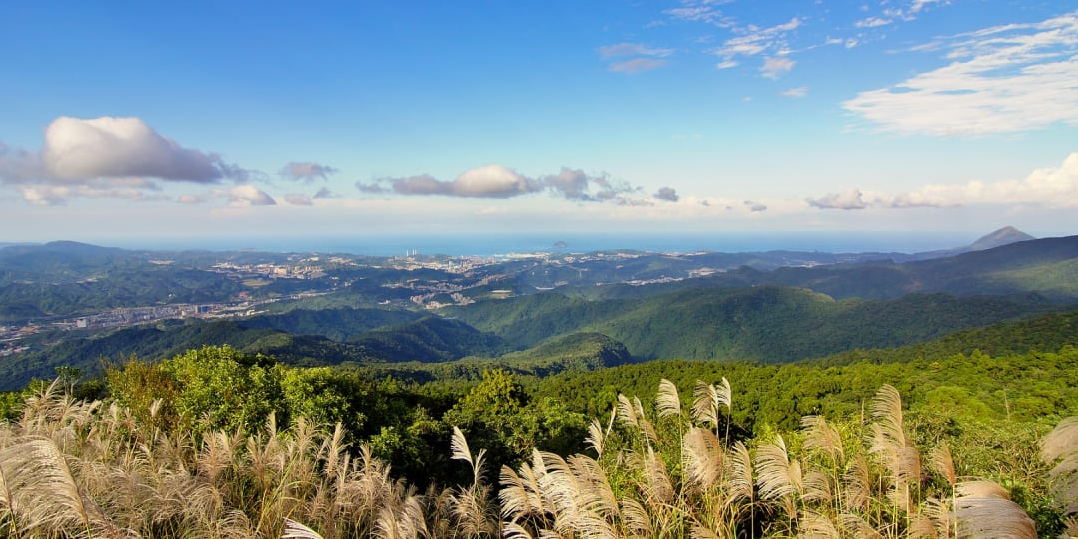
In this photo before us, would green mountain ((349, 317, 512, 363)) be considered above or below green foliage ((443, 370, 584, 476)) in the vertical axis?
below

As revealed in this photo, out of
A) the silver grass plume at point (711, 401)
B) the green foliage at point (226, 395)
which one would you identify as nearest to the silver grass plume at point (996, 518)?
the silver grass plume at point (711, 401)

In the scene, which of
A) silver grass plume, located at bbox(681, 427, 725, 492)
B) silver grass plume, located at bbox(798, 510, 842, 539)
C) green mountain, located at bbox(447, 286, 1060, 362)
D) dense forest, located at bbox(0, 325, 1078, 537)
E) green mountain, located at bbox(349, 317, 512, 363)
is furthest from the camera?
green mountain, located at bbox(349, 317, 512, 363)

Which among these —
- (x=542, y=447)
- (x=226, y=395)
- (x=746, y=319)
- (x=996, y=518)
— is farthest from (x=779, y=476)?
(x=746, y=319)

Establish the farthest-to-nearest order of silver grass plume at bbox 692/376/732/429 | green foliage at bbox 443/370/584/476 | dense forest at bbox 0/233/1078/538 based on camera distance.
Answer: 1. green foliage at bbox 443/370/584/476
2. silver grass plume at bbox 692/376/732/429
3. dense forest at bbox 0/233/1078/538

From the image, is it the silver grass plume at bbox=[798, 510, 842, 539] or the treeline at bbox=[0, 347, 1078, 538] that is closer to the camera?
the silver grass plume at bbox=[798, 510, 842, 539]

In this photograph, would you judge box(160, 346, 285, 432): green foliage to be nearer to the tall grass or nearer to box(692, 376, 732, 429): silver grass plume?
the tall grass

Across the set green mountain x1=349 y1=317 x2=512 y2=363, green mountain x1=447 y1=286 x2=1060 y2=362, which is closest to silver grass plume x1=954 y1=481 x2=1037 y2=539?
green mountain x1=349 y1=317 x2=512 y2=363

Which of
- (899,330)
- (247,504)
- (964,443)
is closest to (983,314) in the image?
(899,330)

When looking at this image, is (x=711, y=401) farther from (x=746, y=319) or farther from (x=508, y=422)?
(x=746, y=319)

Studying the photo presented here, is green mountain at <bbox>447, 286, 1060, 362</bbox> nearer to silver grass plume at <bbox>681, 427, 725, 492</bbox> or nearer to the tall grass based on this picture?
the tall grass

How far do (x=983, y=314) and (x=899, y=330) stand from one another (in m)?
14.8

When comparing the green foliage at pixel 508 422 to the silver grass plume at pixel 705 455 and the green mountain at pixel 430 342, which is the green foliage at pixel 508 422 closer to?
the silver grass plume at pixel 705 455

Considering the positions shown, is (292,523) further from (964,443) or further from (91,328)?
(91,328)

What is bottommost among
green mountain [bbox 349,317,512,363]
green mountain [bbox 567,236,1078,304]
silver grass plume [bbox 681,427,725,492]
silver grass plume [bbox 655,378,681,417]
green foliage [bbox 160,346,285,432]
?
green mountain [bbox 349,317,512,363]
